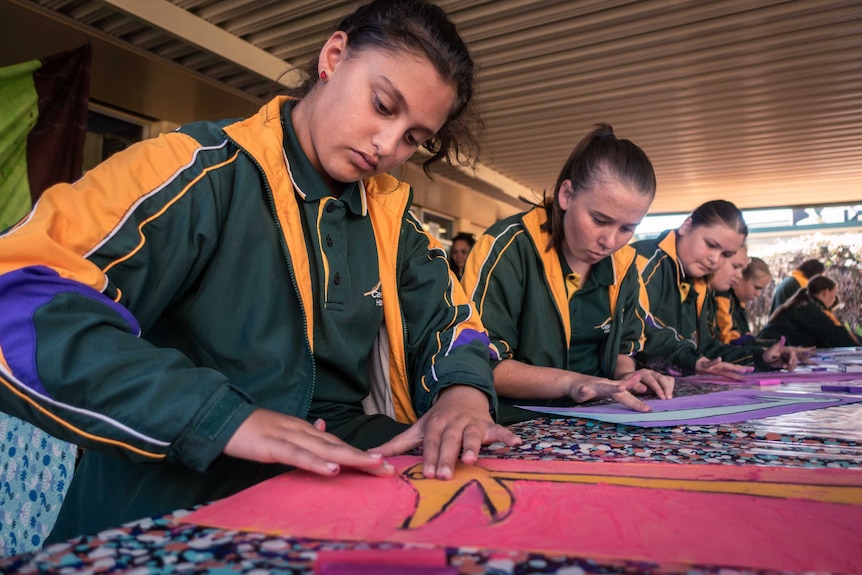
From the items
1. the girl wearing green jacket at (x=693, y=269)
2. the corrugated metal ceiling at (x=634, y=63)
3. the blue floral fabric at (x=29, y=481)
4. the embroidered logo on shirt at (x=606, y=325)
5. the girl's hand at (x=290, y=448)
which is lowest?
the blue floral fabric at (x=29, y=481)

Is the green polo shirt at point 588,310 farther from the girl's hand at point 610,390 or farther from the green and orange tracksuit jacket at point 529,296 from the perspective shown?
the girl's hand at point 610,390

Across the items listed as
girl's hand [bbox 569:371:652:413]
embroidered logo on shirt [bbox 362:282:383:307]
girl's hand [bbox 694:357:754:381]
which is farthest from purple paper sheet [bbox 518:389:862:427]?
girl's hand [bbox 694:357:754:381]

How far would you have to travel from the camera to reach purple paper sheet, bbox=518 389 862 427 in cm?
99

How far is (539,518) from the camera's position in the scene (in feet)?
1.58

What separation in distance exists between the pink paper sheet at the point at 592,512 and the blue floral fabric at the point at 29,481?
0.76 meters

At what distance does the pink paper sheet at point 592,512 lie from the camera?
423 millimetres

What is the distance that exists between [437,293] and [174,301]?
0.42 metres

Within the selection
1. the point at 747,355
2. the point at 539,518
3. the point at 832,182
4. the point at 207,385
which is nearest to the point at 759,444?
the point at 539,518

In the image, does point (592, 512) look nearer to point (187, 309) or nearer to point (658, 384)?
point (187, 309)

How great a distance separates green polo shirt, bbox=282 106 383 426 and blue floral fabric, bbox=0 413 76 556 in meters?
0.50

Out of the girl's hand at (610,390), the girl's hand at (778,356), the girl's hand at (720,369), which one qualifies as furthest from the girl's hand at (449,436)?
the girl's hand at (778,356)

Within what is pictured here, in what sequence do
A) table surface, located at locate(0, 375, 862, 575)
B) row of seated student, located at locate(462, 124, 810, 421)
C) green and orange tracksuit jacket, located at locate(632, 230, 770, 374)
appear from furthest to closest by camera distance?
1. green and orange tracksuit jacket, located at locate(632, 230, 770, 374)
2. row of seated student, located at locate(462, 124, 810, 421)
3. table surface, located at locate(0, 375, 862, 575)

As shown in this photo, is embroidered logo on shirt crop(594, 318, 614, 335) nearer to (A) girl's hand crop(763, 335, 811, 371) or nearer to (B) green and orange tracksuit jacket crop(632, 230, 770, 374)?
(B) green and orange tracksuit jacket crop(632, 230, 770, 374)

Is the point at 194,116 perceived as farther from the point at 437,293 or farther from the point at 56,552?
the point at 56,552
